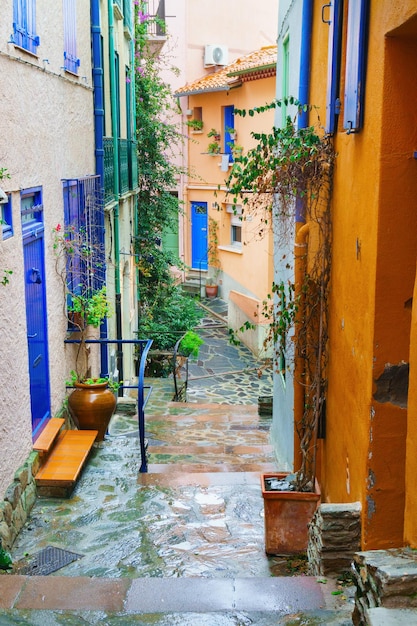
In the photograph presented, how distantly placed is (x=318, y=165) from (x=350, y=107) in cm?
113

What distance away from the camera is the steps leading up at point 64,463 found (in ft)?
22.8

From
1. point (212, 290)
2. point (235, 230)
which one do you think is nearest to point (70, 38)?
point (235, 230)

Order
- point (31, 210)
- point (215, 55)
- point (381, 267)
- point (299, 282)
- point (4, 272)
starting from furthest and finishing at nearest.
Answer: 1. point (215, 55)
2. point (31, 210)
3. point (299, 282)
4. point (4, 272)
5. point (381, 267)

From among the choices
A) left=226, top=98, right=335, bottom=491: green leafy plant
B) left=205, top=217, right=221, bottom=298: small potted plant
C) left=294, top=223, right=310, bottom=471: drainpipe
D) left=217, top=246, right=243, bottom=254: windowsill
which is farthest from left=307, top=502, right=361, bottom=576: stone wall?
left=205, top=217, right=221, bottom=298: small potted plant

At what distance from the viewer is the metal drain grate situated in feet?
18.1

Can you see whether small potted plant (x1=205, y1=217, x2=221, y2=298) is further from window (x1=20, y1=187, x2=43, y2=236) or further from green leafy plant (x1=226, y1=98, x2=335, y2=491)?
green leafy plant (x1=226, y1=98, x2=335, y2=491)

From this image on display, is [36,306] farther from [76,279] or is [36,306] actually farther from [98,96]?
[98,96]

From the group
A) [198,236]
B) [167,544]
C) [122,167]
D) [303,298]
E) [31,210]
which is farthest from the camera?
[198,236]

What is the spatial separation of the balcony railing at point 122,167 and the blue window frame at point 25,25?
4.52 m

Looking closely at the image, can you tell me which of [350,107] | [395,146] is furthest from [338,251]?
[395,146]

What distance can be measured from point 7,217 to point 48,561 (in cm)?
288

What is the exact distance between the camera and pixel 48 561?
5.68 metres

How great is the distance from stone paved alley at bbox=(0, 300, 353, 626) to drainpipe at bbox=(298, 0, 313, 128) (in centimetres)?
393

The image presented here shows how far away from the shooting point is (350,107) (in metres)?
4.79
